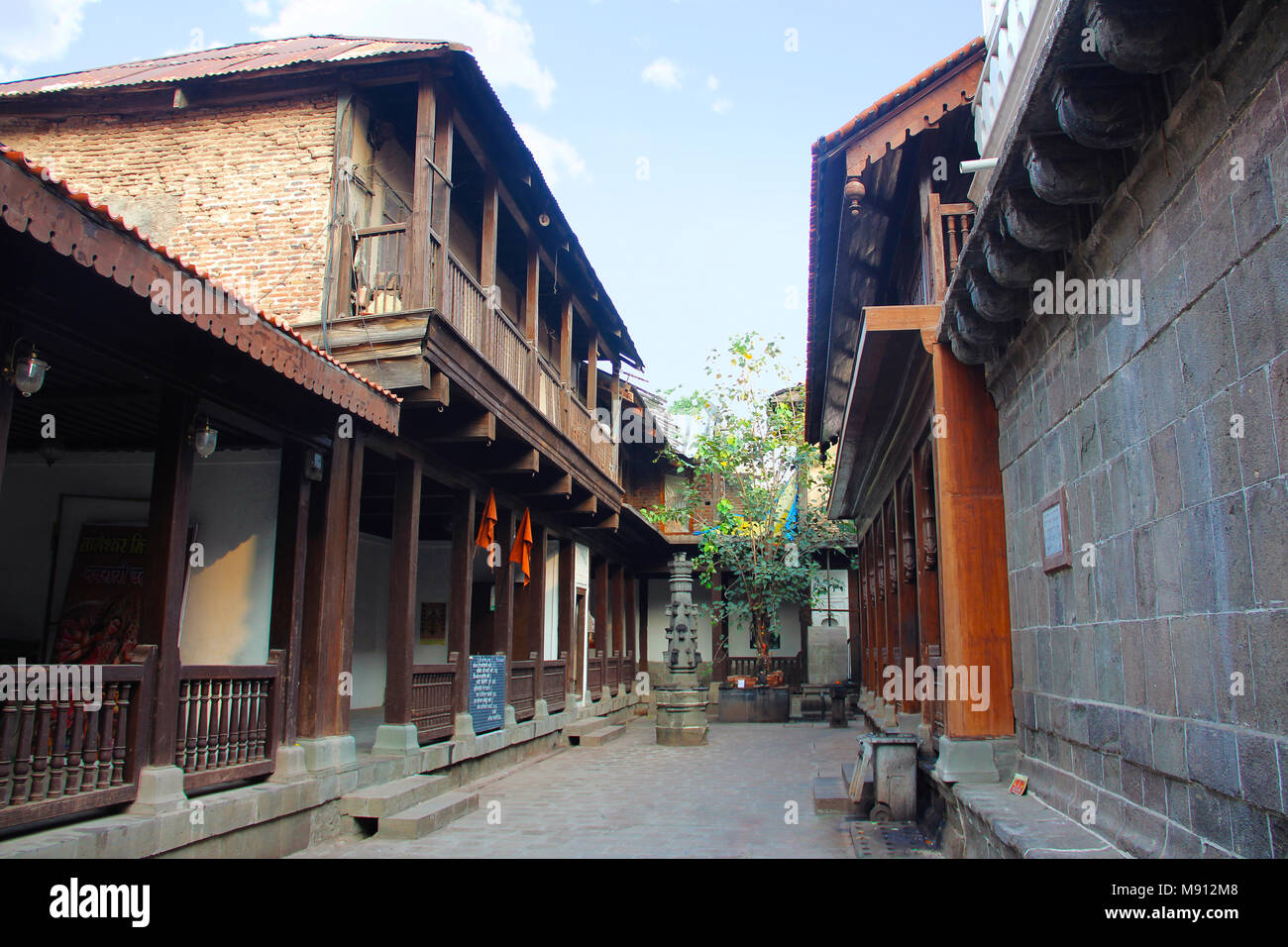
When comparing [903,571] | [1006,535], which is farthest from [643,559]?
[1006,535]

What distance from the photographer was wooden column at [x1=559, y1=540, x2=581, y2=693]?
637 inches

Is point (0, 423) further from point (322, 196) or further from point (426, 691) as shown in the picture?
point (426, 691)

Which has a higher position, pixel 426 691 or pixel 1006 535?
pixel 1006 535

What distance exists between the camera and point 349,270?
909 cm

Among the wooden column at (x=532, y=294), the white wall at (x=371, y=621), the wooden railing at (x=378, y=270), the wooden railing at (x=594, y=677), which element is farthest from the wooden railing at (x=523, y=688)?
the wooden railing at (x=378, y=270)

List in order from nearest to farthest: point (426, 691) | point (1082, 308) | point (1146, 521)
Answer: point (1146, 521) → point (1082, 308) → point (426, 691)

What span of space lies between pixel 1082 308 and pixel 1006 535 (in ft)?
7.79

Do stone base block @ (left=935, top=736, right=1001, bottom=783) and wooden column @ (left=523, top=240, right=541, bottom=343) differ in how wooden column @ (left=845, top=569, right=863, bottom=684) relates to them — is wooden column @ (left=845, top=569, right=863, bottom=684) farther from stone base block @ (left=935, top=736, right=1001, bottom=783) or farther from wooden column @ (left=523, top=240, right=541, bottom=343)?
stone base block @ (left=935, top=736, right=1001, bottom=783)

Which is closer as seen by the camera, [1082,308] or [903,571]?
[1082,308]

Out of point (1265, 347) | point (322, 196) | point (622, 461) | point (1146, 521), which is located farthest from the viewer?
point (622, 461)

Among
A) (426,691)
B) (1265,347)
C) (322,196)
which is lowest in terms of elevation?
(426,691)

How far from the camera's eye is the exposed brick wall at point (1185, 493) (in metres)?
3.11

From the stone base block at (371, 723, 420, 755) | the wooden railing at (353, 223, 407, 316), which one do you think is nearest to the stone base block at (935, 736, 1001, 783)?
the stone base block at (371, 723, 420, 755)

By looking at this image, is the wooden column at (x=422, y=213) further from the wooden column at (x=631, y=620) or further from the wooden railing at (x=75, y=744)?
the wooden column at (x=631, y=620)
